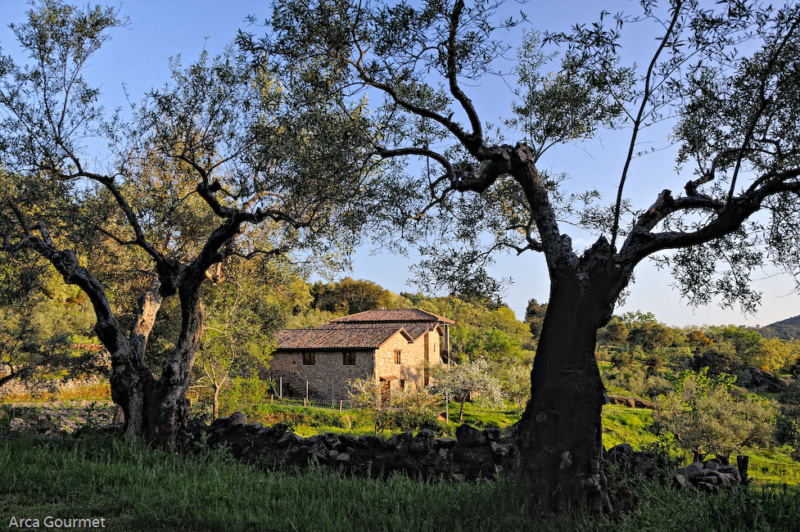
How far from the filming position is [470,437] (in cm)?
852

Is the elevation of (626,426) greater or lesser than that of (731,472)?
lesser

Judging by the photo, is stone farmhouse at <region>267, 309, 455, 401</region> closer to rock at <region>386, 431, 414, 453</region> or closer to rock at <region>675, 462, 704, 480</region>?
rock at <region>386, 431, 414, 453</region>

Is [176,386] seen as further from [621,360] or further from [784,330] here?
[784,330]

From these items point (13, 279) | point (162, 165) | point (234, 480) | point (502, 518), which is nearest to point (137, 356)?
point (13, 279)

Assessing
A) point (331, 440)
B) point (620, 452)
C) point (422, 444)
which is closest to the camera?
point (620, 452)

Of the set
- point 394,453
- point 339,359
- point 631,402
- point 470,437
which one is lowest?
point 631,402

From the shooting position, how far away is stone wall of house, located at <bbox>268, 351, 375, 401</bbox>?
3835 centimetres

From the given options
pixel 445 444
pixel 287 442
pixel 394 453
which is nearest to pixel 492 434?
pixel 445 444

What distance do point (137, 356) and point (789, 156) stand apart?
41.1 ft

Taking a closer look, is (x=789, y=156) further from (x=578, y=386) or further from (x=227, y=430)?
(x=227, y=430)

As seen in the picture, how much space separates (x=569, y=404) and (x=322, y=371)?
117 ft

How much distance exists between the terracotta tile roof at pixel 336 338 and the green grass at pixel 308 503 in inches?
1229

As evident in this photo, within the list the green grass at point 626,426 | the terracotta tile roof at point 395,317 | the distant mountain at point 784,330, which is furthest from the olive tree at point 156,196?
the distant mountain at point 784,330

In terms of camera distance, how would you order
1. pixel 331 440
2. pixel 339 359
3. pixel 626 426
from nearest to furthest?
pixel 331 440 < pixel 626 426 < pixel 339 359
